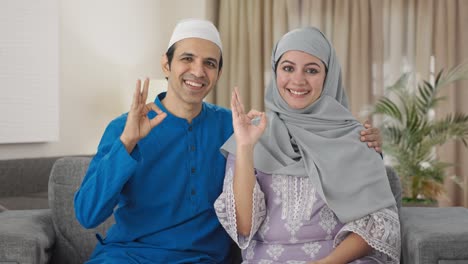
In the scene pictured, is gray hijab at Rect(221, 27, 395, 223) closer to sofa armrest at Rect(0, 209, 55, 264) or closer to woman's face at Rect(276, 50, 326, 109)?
woman's face at Rect(276, 50, 326, 109)

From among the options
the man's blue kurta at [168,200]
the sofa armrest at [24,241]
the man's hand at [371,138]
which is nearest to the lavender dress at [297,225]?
the man's blue kurta at [168,200]

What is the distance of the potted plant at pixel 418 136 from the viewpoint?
502 cm

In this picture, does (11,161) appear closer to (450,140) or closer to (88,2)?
(88,2)

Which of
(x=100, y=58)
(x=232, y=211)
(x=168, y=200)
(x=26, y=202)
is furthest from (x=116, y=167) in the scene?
(x=100, y=58)

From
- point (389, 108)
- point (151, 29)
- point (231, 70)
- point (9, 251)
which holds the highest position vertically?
point (151, 29)

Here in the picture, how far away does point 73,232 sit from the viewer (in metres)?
2.45

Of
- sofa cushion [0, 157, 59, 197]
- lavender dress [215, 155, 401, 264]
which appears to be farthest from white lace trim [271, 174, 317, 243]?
sofa cushion [0, 157, 59, 197]

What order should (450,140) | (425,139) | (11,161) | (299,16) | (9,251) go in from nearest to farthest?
(9,251)
(11,161)
(425,139)
(450,140)
(299,16)

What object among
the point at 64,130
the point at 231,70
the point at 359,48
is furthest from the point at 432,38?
the point at 64,130

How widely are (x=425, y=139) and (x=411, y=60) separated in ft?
3.02

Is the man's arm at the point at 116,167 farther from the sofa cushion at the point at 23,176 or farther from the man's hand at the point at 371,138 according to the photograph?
the sofa cushion at the point at 23,176

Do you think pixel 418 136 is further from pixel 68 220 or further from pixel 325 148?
pixel 68 220

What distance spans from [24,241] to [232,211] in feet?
2.18

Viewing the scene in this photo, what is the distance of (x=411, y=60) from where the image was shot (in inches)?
229
